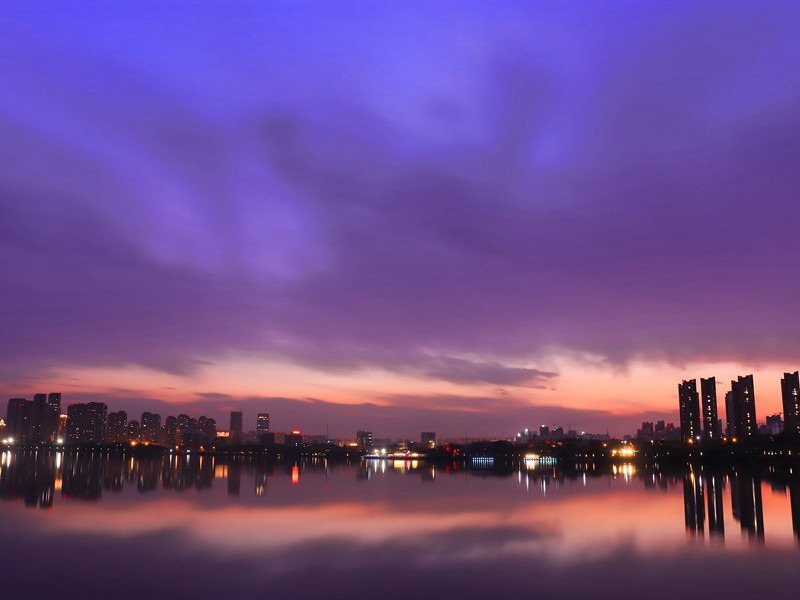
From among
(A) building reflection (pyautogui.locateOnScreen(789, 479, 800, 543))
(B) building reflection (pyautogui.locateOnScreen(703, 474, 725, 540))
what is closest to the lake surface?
(B) building reflection (pyautogui.locateOnScreen(703, 474, 725, 540))

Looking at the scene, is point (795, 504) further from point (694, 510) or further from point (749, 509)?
point (694, 510)

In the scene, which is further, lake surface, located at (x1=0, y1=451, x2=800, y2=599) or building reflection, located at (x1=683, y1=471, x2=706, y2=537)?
building reflection, located at (x1=683, y1=471, x2=706, y2=537)

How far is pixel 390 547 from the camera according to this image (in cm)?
3206

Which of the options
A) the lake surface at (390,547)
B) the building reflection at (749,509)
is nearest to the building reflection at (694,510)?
→ the lake surface at (390,547)

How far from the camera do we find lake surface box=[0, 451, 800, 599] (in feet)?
76.0

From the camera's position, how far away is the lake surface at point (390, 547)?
23.2 metres

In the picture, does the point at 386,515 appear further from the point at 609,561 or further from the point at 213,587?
the point at 213,587

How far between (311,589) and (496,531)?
18028 mm

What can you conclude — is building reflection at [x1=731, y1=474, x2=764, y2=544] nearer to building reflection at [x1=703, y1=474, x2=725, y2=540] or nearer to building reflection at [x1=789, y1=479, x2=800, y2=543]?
building reflection at [x1=703, y1=474, x2=725, y2=540]

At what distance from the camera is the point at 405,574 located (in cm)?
2567

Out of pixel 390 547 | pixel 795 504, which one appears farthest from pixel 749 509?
pixel 390 547

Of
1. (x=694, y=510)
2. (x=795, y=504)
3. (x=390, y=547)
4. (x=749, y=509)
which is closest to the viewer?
(x=390, y=547)

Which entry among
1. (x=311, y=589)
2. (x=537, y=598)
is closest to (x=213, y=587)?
(x=311, y=589)

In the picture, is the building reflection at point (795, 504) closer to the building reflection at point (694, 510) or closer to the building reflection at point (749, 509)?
the building reflection at point (749, 509)
